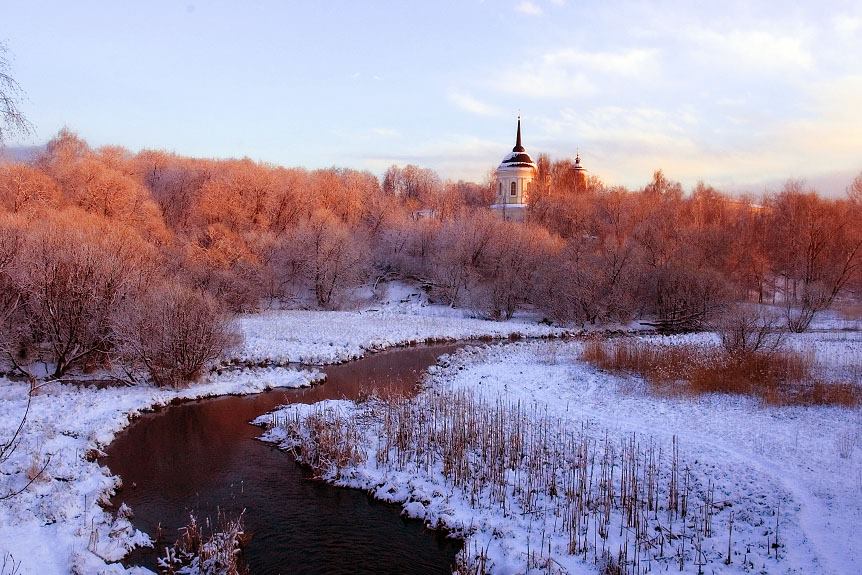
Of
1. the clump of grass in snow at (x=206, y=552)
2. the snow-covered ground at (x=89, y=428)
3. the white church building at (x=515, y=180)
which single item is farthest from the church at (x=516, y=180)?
the clump of grass in snow at (x=206, y=552)

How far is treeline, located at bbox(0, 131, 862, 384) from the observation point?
16.6 meters

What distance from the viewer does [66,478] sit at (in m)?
9.95

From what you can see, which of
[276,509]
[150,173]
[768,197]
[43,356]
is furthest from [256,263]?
[768,197]

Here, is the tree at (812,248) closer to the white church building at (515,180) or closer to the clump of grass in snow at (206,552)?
the white church building at (515,180)

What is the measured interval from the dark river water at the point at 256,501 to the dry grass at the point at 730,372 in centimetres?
932

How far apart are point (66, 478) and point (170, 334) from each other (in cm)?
646

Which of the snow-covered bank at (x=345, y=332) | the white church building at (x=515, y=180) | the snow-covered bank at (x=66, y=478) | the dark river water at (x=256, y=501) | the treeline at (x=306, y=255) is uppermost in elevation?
the white church building at (x=515, y=180)

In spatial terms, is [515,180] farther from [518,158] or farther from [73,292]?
[73,292]

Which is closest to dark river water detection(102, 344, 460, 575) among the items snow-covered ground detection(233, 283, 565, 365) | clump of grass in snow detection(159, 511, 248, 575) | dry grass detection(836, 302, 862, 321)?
clump of grass in snow detection(159, 511, 248, 575)

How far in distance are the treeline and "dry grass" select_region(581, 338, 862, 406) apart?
1216cm

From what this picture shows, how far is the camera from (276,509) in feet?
31.9

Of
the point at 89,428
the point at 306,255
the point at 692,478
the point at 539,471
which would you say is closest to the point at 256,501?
the point at 539,471

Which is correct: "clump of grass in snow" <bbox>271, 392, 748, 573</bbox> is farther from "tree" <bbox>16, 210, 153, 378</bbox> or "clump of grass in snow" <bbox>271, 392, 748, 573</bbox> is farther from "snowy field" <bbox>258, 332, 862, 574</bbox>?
"tree" <bbox>16, 210, 153, 378</bbox>

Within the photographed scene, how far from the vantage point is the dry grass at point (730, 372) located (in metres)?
14.3
